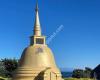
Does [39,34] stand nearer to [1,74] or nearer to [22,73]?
[22,73]

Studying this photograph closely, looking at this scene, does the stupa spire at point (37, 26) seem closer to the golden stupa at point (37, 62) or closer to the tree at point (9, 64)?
the golden stupa at point (37, 62)

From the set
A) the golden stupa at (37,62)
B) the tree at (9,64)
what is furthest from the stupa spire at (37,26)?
the tree at (9,64)

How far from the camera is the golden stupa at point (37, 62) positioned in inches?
1987

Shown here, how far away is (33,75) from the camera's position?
50.5 meters

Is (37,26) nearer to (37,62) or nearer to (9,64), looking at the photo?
(37,62)

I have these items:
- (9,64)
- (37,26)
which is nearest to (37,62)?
(37,26)

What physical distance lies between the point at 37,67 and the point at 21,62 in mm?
3129

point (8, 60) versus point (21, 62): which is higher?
point (8, 60)

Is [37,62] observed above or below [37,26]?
below

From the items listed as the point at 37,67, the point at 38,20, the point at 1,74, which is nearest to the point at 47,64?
the point at 37,67

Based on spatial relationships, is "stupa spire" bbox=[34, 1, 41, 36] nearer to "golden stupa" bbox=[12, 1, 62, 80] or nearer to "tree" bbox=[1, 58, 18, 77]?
"golden stupa" bbox=[12, 1, 62, 80]

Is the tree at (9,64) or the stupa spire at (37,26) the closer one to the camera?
the stupa spire at (37,26)

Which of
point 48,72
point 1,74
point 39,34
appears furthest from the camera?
point 1,74

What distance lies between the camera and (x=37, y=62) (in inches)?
2037
